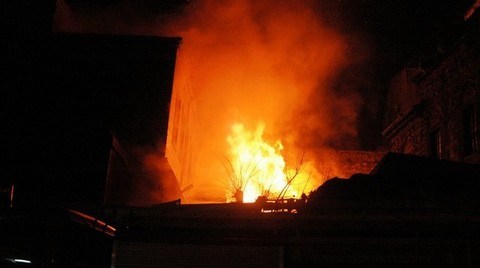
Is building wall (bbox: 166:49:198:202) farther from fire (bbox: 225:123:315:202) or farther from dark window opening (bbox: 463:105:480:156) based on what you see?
dark window opening (bbox: 463:105:480:156)

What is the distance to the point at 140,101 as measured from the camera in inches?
563

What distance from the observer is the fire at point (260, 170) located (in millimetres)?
22344

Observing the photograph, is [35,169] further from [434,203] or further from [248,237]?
[434,203]

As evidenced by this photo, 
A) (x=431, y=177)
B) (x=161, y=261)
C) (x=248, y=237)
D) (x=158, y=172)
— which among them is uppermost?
(x=158, y=172)

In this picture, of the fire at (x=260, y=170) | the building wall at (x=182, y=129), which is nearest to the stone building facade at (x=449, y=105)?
the fire at (x=260, y=170)

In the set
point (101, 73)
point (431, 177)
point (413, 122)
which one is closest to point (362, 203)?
point (431, 177)

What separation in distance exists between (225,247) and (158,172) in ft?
25.6

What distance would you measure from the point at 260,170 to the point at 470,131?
1096cm

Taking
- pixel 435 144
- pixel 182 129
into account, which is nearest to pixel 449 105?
pixel 435 144

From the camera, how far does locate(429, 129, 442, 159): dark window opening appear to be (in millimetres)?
17234

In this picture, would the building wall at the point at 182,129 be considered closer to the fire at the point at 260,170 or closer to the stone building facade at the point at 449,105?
the fire at the point at 260,170

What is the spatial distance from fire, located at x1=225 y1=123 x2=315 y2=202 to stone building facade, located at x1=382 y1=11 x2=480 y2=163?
5485mm

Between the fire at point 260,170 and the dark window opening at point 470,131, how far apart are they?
345 inches

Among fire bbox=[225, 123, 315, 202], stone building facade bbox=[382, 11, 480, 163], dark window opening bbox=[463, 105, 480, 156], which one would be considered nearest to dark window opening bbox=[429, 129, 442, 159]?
stone building facade bbox=[382, 11, 480, 163]
